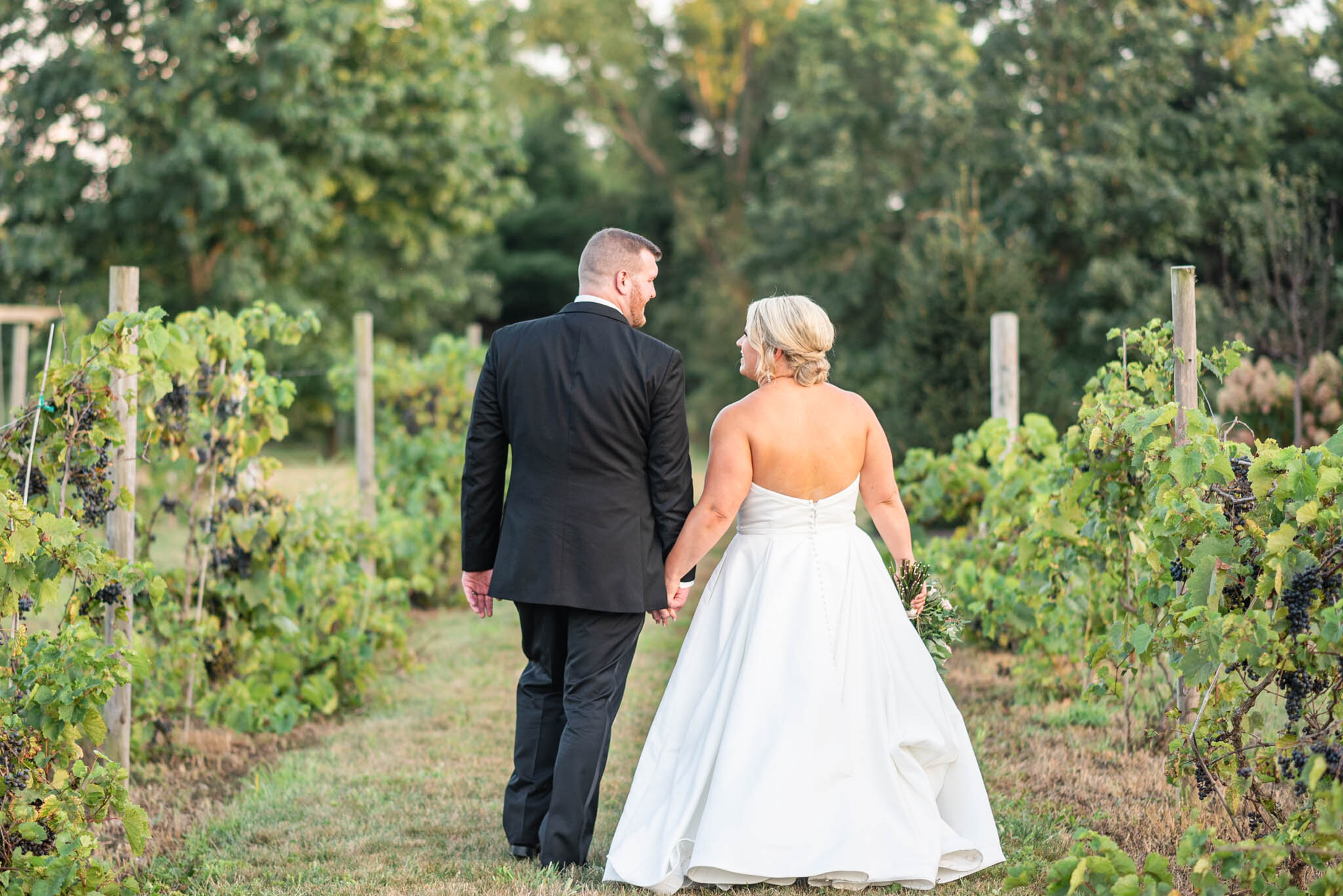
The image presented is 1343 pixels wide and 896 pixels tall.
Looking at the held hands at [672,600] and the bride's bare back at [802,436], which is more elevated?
the bride's bare back at [802,436]

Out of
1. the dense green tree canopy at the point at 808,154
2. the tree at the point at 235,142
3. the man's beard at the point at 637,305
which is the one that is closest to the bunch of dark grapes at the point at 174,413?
the man's beard at the point at 637,305

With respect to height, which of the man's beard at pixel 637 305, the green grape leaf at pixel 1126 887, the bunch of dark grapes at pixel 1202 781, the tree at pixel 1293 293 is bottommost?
→ the green grape leaf at pixel 1126 887

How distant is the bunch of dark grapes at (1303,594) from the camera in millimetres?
2607

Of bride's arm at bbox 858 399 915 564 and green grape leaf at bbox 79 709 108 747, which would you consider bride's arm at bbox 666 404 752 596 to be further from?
green grape leaf at bbox 79 709 108 747

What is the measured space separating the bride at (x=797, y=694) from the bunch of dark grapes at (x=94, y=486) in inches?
72.6

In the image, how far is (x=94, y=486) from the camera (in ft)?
12.7

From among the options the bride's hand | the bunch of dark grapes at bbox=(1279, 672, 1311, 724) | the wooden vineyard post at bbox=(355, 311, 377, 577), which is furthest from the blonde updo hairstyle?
the wooden vineyard post at bbox=(355, 311, 377, 577)

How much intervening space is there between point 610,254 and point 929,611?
1535mm

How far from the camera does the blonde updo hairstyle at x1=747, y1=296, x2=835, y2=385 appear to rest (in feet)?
11.8

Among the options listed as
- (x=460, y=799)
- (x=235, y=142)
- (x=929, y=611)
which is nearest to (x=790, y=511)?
(x=929, y=611)

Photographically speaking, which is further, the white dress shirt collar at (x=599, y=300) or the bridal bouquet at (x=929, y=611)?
the bridal bouquet at (x=929, y=611)

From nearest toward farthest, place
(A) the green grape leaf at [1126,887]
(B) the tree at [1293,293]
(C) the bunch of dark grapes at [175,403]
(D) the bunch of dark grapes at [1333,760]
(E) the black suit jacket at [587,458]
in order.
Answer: (D) the bunch of dark grapes at [1333,760] → (A) the green grape leaf at [1126,887] → (E) the black suit jacket at [587,458] → (C) the bunch of dark grapes at [175,403] → (B) the tree at [1293,293]

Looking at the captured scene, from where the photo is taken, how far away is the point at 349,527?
6.56m

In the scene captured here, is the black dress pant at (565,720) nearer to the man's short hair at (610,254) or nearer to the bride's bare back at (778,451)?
the bride's bare back at (778,451)
